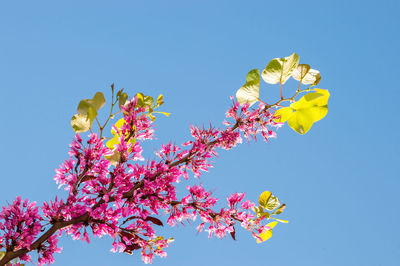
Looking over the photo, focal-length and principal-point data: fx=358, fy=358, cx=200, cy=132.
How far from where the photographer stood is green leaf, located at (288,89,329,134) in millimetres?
2770

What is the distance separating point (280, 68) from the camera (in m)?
2.85

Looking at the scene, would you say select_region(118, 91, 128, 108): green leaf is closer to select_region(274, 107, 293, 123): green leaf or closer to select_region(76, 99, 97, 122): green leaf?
select_region(76, 99, 97, 122): green leaf

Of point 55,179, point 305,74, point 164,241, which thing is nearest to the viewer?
point 305,74

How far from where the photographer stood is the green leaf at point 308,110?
2.77m

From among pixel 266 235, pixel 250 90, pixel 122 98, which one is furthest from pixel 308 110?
pixel 122 98

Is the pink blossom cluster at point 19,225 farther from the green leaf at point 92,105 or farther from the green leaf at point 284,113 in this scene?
the green leaf at point 284,113

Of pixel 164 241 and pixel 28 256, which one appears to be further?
pixel 164 241

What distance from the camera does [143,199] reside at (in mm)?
2939

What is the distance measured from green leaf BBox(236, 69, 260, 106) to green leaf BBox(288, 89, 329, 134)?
1.05 ft

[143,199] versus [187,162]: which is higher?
[187,162]

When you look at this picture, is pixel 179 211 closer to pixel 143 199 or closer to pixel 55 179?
pixel 143 199

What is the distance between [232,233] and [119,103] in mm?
1480

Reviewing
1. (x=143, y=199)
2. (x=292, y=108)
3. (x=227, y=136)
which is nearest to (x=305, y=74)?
(x=292, y=108)

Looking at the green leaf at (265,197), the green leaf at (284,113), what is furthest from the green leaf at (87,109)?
the green leaf at (265,197)
